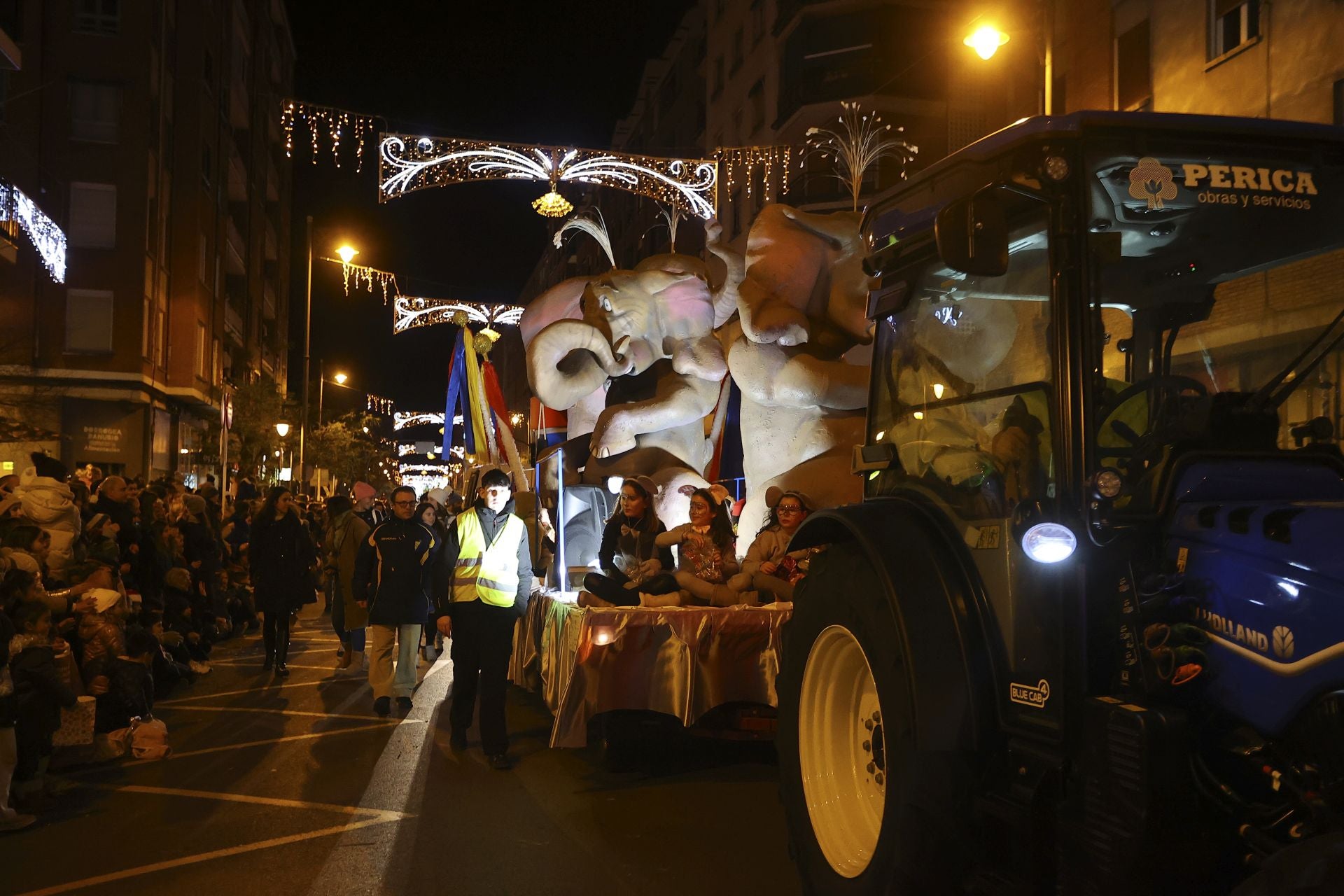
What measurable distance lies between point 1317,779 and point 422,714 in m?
7.75

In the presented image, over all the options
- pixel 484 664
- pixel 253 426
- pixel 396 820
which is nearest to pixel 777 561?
pixel 484 664

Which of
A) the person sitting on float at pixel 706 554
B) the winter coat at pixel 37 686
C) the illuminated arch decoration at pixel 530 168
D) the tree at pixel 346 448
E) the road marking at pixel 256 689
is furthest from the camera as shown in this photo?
the tree at pixel 346 448

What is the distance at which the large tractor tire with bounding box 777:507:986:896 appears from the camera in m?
3.64

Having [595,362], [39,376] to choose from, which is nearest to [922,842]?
[595,362]

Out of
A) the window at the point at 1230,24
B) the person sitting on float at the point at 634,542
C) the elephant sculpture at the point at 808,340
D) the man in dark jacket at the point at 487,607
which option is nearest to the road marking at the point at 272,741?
the man in dark jacket at the point at 487,607

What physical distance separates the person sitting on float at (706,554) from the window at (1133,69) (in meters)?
12.2

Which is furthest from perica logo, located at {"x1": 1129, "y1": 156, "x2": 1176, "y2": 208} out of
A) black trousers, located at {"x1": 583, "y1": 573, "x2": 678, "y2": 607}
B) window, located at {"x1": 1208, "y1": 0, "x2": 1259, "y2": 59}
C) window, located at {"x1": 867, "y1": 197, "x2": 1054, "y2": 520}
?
window, located at {"x1": 1208, "y1": 0, "x2": 1259, "y2": 59}

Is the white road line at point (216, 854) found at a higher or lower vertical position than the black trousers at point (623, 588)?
lower

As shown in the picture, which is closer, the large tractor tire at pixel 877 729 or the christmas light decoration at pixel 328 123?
the large tractor tire at pixel 877 729

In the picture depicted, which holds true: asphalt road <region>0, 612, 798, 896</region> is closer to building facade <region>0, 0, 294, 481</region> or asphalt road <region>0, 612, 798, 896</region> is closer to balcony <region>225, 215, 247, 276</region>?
building facade <region>0, 0, 294, 481</region>

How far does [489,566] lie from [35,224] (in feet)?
46.9

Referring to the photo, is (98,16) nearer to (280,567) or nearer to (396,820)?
(280,567)

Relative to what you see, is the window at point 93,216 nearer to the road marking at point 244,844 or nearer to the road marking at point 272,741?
the road marking at point 272,741

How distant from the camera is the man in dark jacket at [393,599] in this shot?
973 centimetres
